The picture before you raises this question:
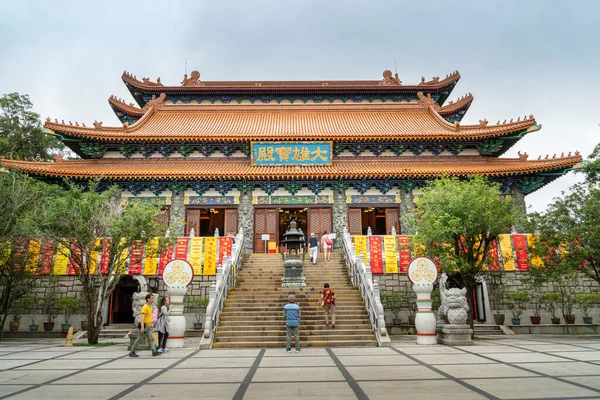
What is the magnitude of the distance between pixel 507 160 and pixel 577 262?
8.81 meters

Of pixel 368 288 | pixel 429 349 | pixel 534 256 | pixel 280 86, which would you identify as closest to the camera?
pixel 429 349

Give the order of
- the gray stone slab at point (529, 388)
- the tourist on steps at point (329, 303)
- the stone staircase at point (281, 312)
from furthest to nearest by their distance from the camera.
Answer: the tourist on steps at point (329, 303), the stone staircase at point (281, 312), the gray stone slab at point (529, 388)

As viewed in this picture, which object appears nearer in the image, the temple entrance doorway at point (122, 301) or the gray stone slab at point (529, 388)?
the gray stone slab at point (529, 388)

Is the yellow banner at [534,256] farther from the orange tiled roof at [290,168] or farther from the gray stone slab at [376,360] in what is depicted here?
the gray stone slab at [376,360]

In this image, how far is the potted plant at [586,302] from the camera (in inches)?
536

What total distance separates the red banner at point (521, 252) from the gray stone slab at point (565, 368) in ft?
26.4

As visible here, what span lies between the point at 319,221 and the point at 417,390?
13.6 m

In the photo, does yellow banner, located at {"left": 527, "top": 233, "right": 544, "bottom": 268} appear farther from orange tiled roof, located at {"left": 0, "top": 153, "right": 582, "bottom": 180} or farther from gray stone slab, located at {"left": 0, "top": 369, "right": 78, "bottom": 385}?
gray stone slab, located at {"left": 0, "top": 369, "right": 78, "bottom": 385}

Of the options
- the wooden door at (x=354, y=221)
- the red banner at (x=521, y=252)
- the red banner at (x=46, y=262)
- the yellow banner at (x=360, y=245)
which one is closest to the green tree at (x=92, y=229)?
the red banner at (x=46, y=262)

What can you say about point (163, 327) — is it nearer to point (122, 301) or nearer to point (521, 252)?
point (122, 301)

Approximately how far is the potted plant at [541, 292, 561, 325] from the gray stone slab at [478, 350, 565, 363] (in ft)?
21.1

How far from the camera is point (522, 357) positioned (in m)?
8.01

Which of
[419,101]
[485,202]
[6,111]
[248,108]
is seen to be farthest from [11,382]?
[6,111]

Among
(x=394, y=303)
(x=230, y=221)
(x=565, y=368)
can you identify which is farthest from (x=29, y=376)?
(x=230, y=221)
